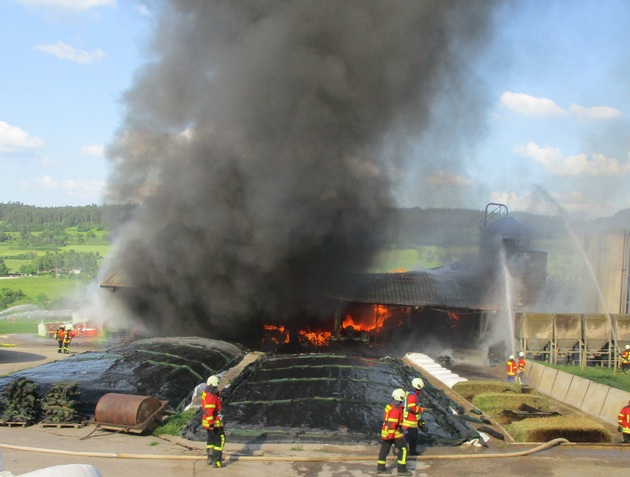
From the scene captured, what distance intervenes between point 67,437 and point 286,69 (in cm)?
1934

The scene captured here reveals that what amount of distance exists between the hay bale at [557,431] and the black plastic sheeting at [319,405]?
40.6 inches

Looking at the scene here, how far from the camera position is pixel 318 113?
1049 inches

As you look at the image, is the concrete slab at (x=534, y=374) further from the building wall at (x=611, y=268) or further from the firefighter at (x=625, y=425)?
the building wall at (x=611, y=268)

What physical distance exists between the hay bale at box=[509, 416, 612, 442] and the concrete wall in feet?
12.8

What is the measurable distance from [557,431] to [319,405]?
4615 millimetres

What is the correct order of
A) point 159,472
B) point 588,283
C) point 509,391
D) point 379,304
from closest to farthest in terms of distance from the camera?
point 159,472, point 509,391, point 379,304, point 588,283

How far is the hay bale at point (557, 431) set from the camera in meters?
11.2

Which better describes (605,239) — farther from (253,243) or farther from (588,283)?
(253,243)

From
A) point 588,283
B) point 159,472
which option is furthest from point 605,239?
point 159,472

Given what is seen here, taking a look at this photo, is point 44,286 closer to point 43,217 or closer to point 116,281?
point 116,281

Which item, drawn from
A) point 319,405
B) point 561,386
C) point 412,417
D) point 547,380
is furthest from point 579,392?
point 412,417

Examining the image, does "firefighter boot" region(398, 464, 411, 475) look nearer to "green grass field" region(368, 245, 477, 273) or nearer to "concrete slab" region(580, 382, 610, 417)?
"concrete slab" region(580, 382, 610, 417)

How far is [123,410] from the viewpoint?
10.9 metres

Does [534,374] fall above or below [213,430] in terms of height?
below
